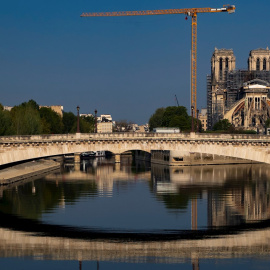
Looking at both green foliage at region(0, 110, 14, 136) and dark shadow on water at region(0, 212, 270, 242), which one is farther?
green foliage at region(0, 110, 14, 136)

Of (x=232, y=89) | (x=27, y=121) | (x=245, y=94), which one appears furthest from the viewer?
(x=232, y=89)

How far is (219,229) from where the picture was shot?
49.6m

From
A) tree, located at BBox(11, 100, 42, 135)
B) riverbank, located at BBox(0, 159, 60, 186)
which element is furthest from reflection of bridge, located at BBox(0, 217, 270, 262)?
tree, located at BBox(11, 100, 42, 135)

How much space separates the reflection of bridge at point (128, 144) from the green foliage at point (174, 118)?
81397mm

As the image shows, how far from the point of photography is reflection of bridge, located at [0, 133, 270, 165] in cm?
5828

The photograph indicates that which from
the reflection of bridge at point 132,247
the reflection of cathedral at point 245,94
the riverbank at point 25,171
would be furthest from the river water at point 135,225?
the reflection of cathedral at point 245,94

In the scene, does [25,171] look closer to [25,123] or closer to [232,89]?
[25,123]

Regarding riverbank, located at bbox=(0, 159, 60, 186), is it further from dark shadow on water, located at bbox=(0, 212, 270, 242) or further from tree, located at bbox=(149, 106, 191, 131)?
tree, located at bbox=(149, 106, 191, 131)

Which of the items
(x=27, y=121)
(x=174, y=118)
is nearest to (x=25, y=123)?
(x=27, y=121)

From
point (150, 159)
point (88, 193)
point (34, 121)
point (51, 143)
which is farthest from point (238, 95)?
point (51, 143)

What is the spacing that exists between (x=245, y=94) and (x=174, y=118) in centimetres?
3816

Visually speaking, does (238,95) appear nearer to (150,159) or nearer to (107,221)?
(150,159)

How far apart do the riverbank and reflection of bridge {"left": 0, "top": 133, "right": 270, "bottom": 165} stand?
71.9ft

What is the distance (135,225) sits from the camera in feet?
167
